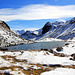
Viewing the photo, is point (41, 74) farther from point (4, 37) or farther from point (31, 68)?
point (4, 37)

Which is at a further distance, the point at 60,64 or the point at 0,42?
the point at 0,42

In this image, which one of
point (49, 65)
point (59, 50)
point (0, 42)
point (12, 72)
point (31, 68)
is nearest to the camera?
point (12, 72)

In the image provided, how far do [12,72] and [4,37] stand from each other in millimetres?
104425

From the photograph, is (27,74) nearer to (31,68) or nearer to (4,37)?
(31,68)

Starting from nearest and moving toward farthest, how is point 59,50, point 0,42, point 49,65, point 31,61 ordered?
1. point 49,65
2. point 31,61
3. point 59,50
4. point 0,42

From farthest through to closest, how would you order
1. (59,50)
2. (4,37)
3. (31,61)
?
(4,37) → (59,50) → (31,61)

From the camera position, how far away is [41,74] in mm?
16156

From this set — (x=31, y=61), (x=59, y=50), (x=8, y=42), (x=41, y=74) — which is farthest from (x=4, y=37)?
(x=41, y=74)

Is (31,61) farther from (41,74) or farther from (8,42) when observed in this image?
(8,42)

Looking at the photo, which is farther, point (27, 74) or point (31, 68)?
point (31, 68)

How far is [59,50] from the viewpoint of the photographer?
4162cm

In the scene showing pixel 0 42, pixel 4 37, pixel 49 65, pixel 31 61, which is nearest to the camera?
pixel 49 65

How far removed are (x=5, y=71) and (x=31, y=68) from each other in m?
4.50

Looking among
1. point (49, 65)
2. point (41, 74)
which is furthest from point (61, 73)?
point (49, 65)
